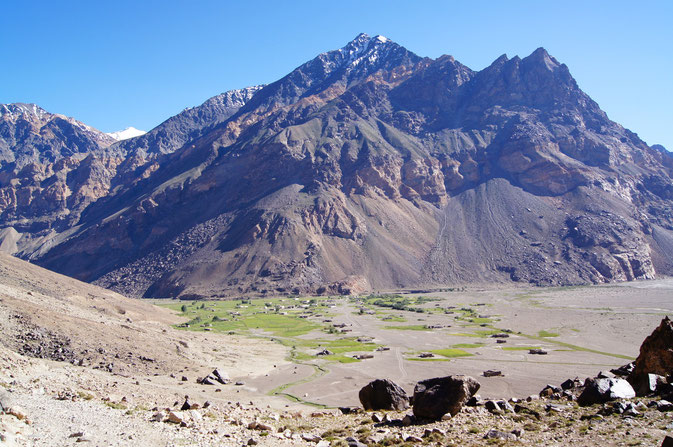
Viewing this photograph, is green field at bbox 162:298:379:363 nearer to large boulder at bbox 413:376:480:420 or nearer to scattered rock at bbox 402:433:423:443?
large boulder at bbox 413:376:480:420

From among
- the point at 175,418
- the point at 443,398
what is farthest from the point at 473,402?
the point at 175,418

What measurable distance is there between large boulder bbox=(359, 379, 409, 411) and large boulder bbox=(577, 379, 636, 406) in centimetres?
792

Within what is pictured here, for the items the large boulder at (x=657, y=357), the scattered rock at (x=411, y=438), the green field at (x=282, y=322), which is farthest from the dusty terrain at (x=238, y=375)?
the large boulder at (x=657, y=357)

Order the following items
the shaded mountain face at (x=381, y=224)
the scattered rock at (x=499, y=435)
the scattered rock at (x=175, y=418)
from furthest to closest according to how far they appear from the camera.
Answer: the shaded mountain face at (x=381, y=224)
the scattered rock at (x=175, y=418)
the scattered rock at (x=499, y=435)

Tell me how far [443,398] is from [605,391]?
6.23 meters

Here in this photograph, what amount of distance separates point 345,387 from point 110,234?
168957 mm

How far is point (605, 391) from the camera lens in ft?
58.9

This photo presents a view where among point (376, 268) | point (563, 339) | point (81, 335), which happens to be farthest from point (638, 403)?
point (376, 268)

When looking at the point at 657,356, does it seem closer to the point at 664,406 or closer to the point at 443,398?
the point at 664,406

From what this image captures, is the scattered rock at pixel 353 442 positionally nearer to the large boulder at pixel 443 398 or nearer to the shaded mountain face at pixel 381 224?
the large boulder at pixel 443 398

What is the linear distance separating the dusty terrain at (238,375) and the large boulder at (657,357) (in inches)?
155

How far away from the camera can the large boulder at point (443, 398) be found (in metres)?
18.4

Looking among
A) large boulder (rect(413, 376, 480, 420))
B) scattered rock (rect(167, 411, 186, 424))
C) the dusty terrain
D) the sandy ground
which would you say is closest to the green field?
the dusty terrain

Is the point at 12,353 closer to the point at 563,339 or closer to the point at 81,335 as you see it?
the point at 81,335
